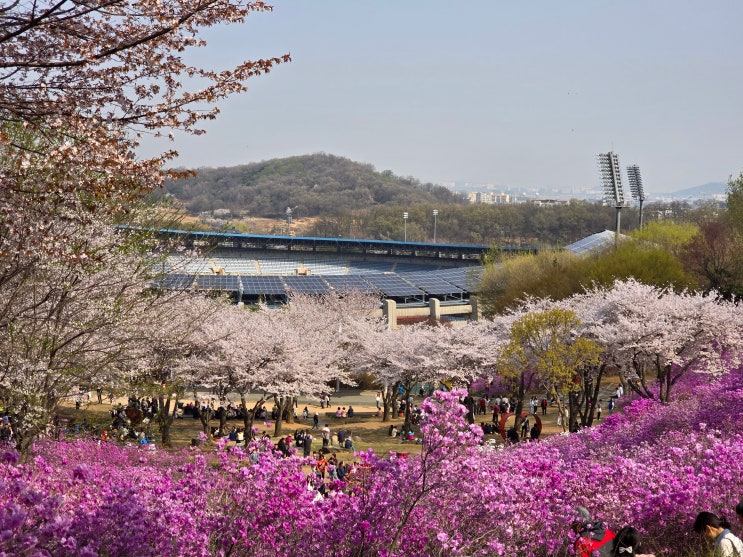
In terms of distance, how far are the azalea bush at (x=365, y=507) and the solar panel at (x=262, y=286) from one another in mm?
56607

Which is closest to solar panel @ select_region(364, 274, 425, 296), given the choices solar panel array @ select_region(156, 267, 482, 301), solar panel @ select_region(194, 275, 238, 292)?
solar panel array @ select_region(156, 267, 482, 301)

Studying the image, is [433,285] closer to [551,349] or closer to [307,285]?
[307,285]

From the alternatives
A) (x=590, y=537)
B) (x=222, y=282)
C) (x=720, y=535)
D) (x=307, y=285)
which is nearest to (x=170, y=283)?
(x=590, y=537)

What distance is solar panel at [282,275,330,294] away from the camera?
66.6 metres

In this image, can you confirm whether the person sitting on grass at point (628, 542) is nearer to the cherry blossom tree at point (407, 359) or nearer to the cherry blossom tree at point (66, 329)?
the cherry blossom tree at point (66, 329)

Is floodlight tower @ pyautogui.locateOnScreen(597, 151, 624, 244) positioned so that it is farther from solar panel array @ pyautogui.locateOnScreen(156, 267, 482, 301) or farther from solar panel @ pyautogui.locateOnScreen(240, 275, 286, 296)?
solar panel @ pyautogui.locateOnScreen(240, 275, 286, 296)

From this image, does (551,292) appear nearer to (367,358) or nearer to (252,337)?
(367,358)

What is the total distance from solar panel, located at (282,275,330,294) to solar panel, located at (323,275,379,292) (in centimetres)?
75

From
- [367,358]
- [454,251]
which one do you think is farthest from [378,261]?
[367,358]

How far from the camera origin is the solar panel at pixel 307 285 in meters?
66.6

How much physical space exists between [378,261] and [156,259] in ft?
368

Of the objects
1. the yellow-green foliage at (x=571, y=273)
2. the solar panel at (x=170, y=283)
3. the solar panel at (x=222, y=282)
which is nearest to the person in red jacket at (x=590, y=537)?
the solar panel at (x=170, y=283)

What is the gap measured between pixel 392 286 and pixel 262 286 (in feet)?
37.5

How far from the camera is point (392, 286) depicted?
7288cm
